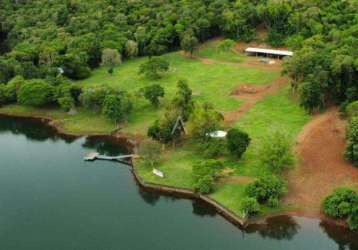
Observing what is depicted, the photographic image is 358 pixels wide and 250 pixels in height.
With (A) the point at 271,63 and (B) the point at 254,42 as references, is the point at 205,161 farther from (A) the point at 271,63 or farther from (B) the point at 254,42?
(B) the point at 254,42

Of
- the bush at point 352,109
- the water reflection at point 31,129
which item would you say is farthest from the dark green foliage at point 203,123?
the water reflection at point 31,129

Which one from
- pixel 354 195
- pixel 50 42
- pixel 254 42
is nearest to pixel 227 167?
pixel 354 195

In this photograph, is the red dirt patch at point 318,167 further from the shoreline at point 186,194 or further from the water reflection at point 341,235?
the water reflection at point 341,235

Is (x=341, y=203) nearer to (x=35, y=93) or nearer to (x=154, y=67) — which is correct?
(x=154, y=67)

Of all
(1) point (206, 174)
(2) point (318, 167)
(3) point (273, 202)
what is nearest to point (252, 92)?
(2) point (318, 167)

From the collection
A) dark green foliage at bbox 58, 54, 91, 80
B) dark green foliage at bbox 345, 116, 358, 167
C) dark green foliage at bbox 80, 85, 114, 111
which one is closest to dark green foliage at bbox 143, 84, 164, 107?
dark green foliage at bbox 80, 85, 114, 111
